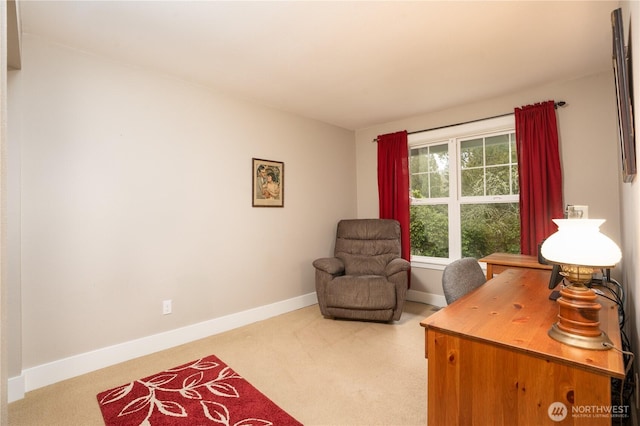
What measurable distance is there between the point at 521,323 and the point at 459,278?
65cm

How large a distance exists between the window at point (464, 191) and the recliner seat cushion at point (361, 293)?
107 cm

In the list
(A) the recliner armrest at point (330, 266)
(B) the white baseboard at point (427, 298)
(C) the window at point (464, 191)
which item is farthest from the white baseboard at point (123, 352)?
(C) the window at point (464, 191)

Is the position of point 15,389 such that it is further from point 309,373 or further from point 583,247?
point 583,247

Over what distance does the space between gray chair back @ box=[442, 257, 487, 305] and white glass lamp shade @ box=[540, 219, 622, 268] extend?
0.69 meters

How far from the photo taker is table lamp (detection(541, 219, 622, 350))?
1003 mm

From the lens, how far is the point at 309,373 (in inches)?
84.9

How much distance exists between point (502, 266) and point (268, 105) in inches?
110

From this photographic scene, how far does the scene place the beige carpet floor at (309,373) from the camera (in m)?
1.73

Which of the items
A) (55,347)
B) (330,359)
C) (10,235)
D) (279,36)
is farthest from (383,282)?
(10,235)

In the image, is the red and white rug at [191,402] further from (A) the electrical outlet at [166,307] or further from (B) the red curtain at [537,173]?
(B) the red curtain at [537,173]

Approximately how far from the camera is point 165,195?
104 inches

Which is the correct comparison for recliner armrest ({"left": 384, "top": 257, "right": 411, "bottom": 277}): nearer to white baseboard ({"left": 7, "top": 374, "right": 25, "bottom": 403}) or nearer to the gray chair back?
the gray chair back

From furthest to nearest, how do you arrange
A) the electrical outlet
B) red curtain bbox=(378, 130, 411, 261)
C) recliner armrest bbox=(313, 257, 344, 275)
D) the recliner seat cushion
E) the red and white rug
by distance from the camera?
red curtain bbox=(378, 130, 411, 261), recliner armrest bbox=(313, 257, 344, 275), the recliner seat cushion, the electrical outlet, the red and white rug

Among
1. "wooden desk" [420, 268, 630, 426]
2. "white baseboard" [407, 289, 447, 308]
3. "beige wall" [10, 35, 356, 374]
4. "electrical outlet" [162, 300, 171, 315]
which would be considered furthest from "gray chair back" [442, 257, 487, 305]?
"electrical outlet" [162, 300, 171, 315]
